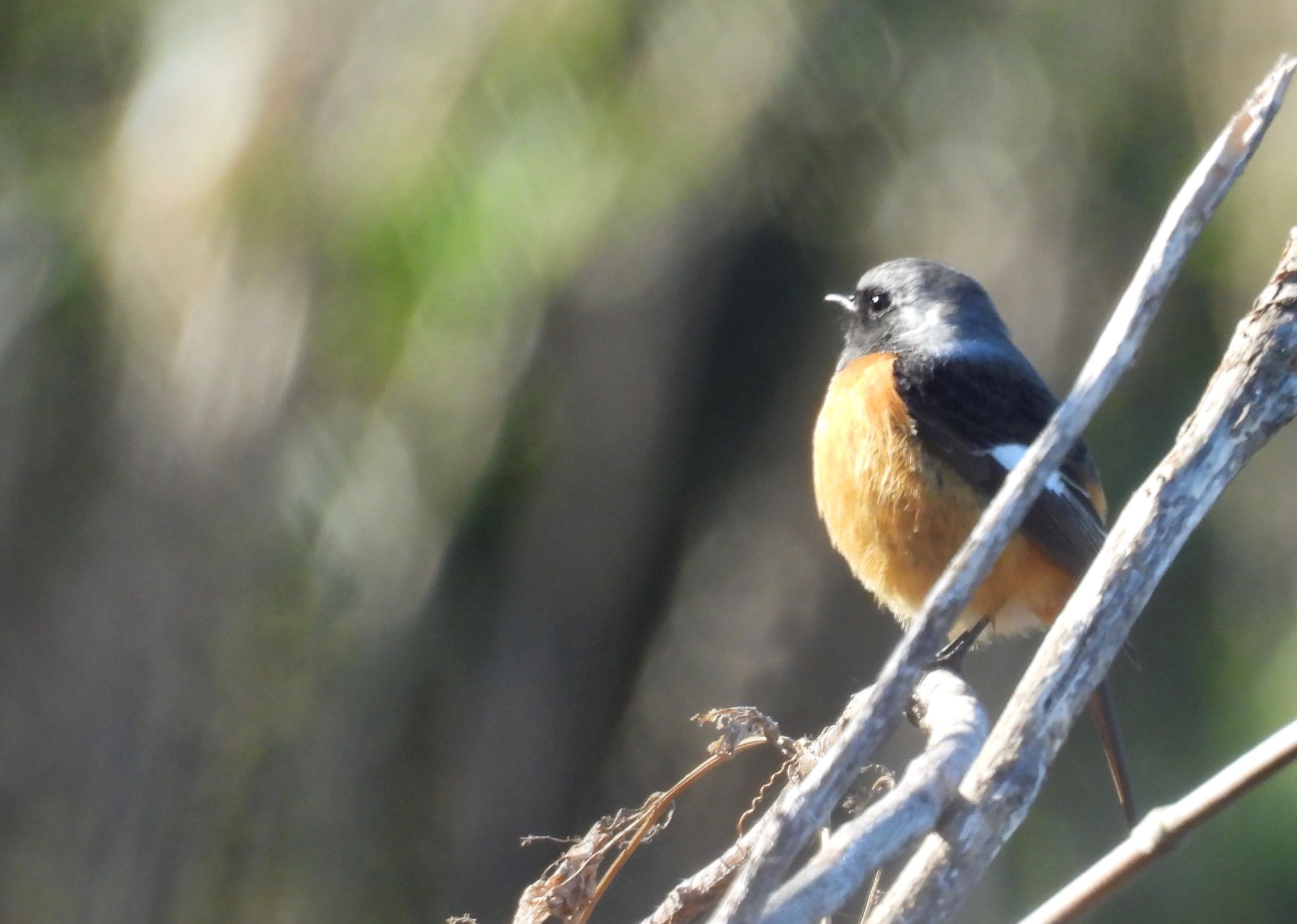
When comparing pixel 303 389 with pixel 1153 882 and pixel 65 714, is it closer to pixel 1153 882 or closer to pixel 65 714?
pixel 65 714

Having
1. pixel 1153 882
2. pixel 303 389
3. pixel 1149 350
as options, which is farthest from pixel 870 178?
pixel 1153 882

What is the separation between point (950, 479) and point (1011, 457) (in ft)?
0.48

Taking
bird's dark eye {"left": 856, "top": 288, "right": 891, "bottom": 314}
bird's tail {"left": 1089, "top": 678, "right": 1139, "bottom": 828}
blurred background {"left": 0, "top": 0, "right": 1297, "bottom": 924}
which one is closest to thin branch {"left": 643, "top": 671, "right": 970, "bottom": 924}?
bird's tail {"left": 1089, "top": 678, "right": 1139, "bottom": 828}

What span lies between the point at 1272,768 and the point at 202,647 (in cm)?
446

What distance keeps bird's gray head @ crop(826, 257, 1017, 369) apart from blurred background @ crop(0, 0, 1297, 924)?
1.55 meters

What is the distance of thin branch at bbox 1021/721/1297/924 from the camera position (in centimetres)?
100

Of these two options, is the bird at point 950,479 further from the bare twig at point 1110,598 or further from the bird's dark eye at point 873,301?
the bare twig at point 1110,598

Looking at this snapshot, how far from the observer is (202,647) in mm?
4879

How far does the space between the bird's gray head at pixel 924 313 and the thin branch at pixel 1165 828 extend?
2.19 meters

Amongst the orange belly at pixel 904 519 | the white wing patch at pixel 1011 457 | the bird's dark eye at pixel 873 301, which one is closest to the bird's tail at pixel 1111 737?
the orange belly at pixel 904 519

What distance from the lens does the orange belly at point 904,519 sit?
2891 mm

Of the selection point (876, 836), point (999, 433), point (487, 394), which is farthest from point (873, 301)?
point (876, 836)

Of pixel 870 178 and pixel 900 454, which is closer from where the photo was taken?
pixel 900 454

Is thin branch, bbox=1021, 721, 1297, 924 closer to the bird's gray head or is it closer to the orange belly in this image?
the orange belly
